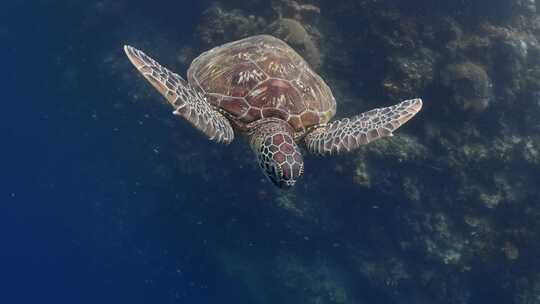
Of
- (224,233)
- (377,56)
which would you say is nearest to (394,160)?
(377,56)

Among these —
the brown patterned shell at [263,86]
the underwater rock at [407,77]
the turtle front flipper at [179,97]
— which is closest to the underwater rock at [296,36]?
the underwater rock at [407,77]

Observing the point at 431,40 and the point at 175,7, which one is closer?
the point at 431,40

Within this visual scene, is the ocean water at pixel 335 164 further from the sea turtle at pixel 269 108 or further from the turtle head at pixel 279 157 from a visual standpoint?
the turtle head at pixel 279 157

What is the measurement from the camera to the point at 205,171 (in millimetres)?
13992

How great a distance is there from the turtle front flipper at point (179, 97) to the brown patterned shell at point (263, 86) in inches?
22.9

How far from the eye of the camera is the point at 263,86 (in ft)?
19.4

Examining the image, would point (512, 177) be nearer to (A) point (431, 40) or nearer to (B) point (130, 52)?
(A) point (431, 40)

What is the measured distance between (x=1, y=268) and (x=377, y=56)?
3405cm

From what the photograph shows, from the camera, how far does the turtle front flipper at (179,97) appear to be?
16.3 ft

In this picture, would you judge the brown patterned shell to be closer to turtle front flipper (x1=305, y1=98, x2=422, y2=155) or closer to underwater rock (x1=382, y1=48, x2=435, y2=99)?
turtle front flipper (x1=305, y1=98, x2=422, y2=155)

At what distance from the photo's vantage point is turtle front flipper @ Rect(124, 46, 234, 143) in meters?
4.96

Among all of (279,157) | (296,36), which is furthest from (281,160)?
(296,36)

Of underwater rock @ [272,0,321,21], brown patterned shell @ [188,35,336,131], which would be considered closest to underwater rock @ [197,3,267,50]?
underwater rock @ [272,0,321,21]

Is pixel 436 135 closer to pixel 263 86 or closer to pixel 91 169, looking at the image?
pixel 263 86
